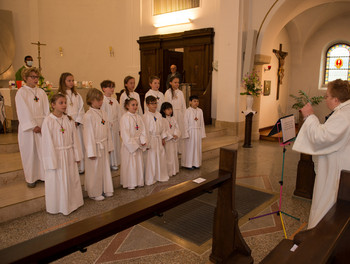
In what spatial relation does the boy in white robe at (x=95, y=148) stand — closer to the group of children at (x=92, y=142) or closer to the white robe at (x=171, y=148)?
the group of children at (x=92, y=142)

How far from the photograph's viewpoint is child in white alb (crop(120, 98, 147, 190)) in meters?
4.72

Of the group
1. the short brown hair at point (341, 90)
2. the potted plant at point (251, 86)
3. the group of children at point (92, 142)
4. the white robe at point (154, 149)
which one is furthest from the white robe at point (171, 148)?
the potted plant at point (251, 86)

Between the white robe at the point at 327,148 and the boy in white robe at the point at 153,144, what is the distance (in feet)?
9.33

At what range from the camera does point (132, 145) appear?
469 cm

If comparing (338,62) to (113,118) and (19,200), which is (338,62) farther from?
(19,200)

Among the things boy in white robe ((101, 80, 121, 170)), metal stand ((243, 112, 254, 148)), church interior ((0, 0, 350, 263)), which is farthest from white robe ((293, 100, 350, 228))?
metal stand ((243, 112, 254, 148))

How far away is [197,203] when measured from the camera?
4.33 m

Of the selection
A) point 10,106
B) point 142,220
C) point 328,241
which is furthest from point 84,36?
point 328,241

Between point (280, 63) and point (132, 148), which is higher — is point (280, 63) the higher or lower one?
the higher one

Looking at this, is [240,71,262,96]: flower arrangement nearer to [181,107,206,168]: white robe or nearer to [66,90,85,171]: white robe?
[181,107,206,168]: white robe

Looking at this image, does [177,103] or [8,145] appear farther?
[177,103]

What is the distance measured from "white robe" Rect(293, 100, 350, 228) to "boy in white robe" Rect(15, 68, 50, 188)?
3.76 m

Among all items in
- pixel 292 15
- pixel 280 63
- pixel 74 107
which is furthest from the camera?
pixel 280 63

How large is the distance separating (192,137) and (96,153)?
2390 millimetres
